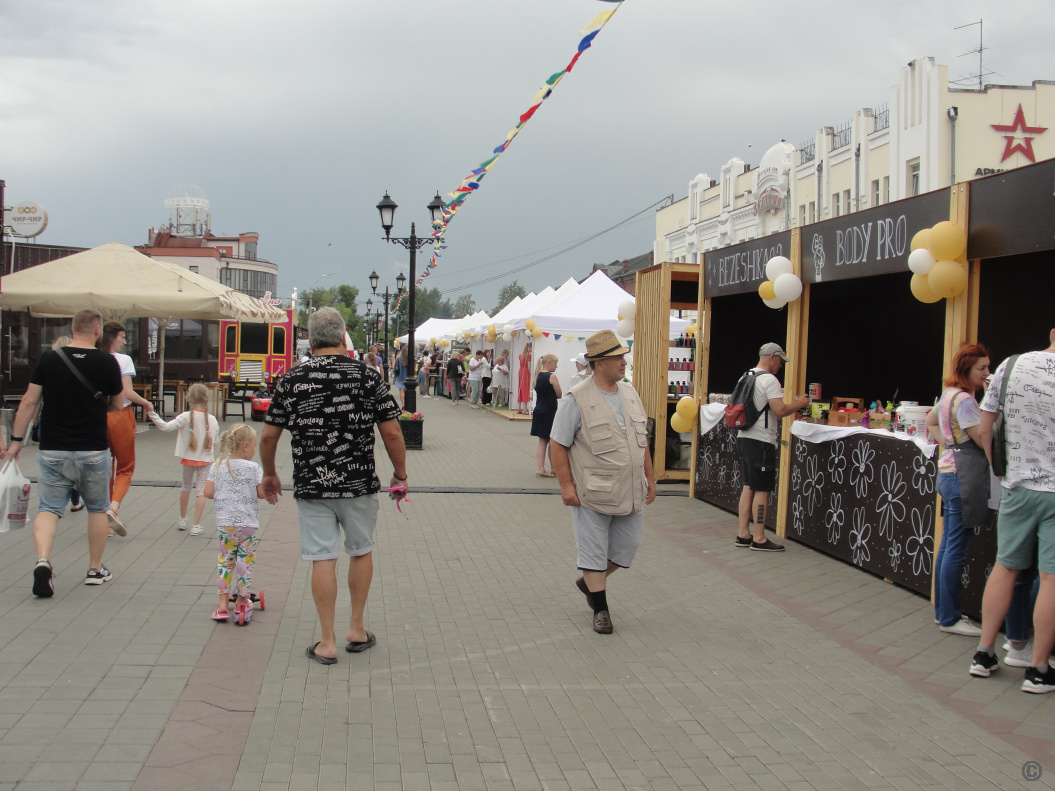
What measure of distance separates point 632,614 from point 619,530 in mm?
693

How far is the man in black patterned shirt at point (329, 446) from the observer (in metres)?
4.79

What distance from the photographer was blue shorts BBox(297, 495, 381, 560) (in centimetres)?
484

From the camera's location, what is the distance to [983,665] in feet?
16.3

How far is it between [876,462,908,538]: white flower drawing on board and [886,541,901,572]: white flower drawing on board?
8cm

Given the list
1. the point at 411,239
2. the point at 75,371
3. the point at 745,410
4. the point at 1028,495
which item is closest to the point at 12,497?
the point at 75,371

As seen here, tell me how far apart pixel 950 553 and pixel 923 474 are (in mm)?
935

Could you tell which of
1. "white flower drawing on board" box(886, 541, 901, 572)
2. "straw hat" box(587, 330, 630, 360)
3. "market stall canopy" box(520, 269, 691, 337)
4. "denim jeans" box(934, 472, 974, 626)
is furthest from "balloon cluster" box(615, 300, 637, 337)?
"market stall canopy" box(520, 269, 691, 337)

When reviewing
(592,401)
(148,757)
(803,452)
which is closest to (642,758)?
(148,757)

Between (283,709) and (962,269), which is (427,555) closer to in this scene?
(283,709)

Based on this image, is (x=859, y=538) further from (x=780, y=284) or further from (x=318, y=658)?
(x=318, y=658)

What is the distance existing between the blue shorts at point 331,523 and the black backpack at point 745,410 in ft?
13.3

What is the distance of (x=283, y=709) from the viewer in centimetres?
428

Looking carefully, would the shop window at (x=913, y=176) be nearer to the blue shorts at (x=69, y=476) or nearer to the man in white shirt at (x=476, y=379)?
the man in white shirt at (x=476, y=379)

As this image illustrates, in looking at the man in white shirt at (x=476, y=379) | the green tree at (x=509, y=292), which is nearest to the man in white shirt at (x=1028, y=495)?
the man in white shirt at (x=476, y=379)
